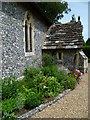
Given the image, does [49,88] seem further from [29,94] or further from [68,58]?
[68,58]

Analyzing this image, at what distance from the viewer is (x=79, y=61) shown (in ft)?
36.6

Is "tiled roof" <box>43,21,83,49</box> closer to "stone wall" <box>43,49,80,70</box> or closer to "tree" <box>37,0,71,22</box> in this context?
"stone wall" <box>43,49,80,70</box>

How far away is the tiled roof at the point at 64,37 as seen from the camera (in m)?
11.2

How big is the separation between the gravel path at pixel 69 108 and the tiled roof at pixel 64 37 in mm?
5649

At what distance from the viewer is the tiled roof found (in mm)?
11188

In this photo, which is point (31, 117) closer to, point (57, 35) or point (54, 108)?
point (54, 108)

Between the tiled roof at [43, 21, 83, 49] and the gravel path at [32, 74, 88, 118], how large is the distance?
5.65 m

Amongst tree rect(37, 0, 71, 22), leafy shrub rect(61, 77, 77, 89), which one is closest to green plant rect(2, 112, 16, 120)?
leafy shrub rect(61, 77, 77, 89)

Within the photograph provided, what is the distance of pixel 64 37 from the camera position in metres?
12.1

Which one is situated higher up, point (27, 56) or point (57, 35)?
point (57, 35)

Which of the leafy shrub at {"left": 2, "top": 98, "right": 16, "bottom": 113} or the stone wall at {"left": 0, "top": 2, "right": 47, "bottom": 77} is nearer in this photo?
the leafy shrub at {"left": 2, "top": 98, "right": 16, "bottom": 113}

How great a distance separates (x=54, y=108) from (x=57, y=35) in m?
8.57

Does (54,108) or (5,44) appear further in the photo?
(5,44)

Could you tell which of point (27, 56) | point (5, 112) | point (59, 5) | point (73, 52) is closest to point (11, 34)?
point (27, 56)
